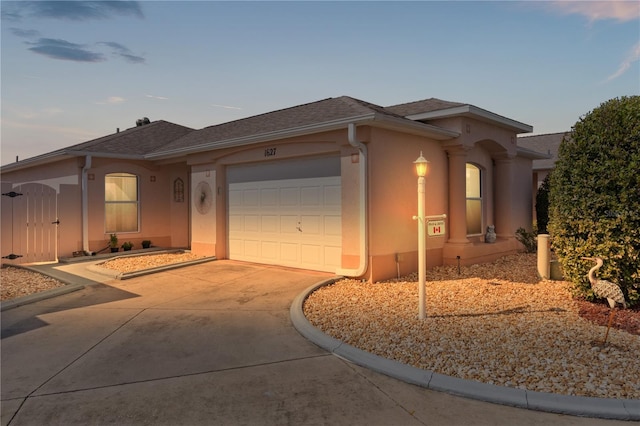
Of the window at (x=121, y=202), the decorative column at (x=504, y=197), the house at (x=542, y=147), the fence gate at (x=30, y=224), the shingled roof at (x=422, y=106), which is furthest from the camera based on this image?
the house at (x=542, y=147)

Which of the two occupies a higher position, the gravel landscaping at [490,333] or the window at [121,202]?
the window at [121,202]

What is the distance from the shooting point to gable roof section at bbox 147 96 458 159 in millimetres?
8106

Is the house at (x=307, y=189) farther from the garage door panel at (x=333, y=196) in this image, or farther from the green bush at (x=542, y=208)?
the green bush at (x=542, y=208)

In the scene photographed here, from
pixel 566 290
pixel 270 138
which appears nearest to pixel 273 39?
pixel 270 138

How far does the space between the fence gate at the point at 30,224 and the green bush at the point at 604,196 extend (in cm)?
1323

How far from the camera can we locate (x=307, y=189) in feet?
31.0

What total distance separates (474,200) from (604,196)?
5.83 meters

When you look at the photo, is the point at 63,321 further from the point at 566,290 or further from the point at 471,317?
the point at 566,290

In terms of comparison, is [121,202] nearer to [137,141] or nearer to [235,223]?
[137,141]

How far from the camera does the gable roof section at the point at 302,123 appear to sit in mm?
8106

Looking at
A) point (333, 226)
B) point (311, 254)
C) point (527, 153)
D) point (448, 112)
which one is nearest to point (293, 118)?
point (333, 226)

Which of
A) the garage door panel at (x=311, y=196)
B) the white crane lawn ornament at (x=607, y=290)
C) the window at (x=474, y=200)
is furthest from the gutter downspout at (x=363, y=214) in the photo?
the window at (x=474, y=200)

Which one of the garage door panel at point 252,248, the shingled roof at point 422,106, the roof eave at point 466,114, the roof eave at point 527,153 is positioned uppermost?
the shingled roof at point 422,106

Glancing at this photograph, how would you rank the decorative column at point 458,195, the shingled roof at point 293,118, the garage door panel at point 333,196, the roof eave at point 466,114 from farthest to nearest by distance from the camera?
1. the decorative column at point 458,195
2. the roof eave at point 466,114
3. the garage door panel at point 333,196
4. the shingled roof at point 293,118
